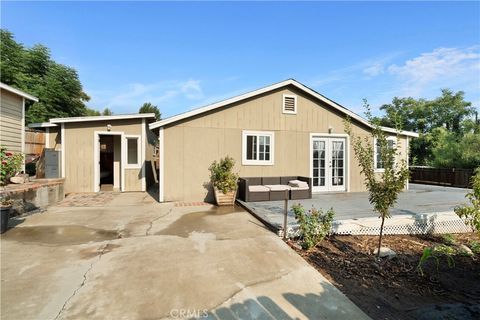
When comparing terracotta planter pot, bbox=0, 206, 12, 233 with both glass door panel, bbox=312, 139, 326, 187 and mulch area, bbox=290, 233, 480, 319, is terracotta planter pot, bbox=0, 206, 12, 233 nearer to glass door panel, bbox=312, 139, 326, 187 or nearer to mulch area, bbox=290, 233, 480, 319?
mulch area, bbox=290, 233, 480, 319

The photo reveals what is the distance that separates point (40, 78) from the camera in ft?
53.1

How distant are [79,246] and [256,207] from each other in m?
4.19

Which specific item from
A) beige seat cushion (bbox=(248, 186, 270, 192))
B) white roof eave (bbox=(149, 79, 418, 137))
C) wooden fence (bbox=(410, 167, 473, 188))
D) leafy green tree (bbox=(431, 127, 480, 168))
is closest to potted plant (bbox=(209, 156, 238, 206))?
beige seat cushion (bbox=(248, 186, 270, 192))

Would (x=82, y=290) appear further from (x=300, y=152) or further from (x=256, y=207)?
(x=300, y=152)

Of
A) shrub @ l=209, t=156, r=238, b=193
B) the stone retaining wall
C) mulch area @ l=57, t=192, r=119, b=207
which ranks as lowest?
mulch area @ l=57, t=192, r=119, b=207

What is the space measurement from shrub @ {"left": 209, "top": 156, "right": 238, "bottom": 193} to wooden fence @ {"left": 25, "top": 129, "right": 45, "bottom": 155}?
7.66 m

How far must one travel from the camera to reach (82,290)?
9.60ft

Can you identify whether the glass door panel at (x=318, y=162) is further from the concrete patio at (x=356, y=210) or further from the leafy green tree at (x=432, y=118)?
the leafy green tree at (x=432, y=118)

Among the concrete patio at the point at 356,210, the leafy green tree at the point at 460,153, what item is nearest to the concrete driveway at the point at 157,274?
the concrete patio at the point at 356,210

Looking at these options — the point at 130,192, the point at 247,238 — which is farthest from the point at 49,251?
the point at 130,192

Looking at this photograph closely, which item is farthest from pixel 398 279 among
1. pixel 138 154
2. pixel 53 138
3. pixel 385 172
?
pixel 53 138

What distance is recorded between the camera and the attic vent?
9.46 metres

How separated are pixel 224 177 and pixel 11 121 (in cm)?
781

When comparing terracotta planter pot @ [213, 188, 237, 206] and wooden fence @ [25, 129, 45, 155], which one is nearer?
terracotta planter pot @ [213, 188, 237, 206]
